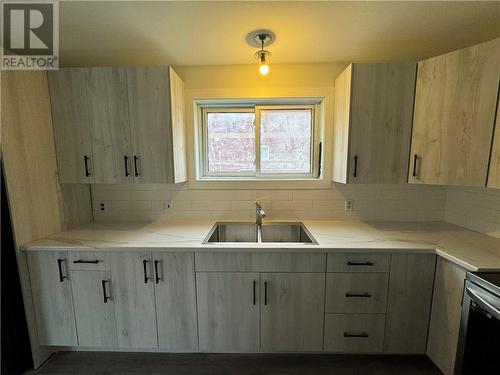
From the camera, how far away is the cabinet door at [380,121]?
5.43 feet

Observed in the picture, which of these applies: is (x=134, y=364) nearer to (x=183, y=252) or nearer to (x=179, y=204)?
(x=183, y=252)

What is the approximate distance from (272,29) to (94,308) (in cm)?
239

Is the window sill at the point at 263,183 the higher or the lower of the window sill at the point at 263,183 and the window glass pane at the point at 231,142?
the lower

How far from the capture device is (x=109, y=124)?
176cm

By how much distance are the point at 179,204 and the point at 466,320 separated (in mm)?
2229

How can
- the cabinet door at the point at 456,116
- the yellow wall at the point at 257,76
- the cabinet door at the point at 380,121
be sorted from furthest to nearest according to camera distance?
the yellow wall at the point at 257,76
the cabinet door at the point at 380,121
the cabinet door at the point at 456,116

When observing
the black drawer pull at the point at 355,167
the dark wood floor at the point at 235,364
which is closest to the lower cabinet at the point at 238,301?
the dark wood floor at the point at 235,364

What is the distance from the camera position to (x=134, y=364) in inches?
66.2

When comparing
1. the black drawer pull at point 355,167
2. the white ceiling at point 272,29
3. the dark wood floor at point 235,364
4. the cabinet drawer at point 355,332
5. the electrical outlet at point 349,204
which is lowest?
the dark wood floor at point 235,364

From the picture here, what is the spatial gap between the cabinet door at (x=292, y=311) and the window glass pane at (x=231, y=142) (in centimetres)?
113

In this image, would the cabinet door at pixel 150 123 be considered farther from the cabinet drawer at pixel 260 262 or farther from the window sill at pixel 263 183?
the cabinet drawer at pixel 260 262

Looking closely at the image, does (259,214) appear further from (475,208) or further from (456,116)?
(475,208)

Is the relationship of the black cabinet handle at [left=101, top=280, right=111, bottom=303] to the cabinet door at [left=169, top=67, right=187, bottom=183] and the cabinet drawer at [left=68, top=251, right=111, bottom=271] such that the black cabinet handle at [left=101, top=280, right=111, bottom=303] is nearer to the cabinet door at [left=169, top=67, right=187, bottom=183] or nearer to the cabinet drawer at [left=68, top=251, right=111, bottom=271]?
the cabinet drawer at [left=68, top=251, right=111, bottom=271]

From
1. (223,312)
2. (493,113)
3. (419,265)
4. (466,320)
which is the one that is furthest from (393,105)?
(223,312)
